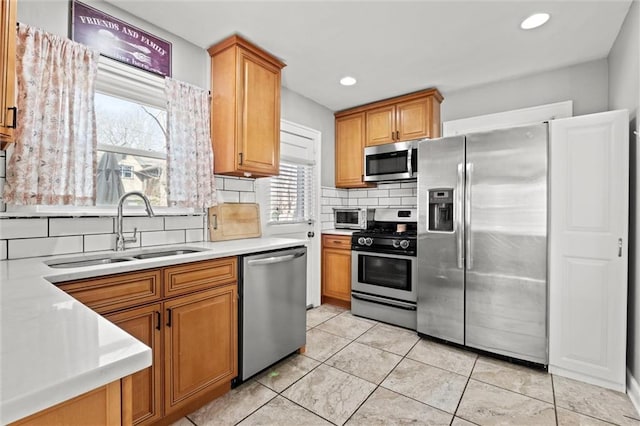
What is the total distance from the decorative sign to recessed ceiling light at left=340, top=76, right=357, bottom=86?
162cm

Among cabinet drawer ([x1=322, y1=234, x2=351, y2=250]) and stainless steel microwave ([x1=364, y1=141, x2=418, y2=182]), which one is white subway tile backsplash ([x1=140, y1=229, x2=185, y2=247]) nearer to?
cabinet drawer ([x1=322, y1=234, x2=351, y2=250])

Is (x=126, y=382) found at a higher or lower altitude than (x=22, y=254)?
lower

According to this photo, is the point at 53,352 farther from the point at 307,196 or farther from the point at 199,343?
the point at 307,196

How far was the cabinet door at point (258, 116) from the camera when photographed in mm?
2480

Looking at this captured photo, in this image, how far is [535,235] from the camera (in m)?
2.32

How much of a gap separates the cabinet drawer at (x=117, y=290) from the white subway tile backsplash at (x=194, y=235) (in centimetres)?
82

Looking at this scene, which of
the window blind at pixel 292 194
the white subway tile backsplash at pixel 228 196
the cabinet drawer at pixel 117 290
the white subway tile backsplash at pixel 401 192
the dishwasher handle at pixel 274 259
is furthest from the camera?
the white subway tile backsplash at pixel 401 192

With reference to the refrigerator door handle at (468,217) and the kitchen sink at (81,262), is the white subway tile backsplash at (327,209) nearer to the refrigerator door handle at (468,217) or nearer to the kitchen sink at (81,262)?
the refrigerator door handle at (468,217)

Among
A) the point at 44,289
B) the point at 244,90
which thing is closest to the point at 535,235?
the point at 244,90

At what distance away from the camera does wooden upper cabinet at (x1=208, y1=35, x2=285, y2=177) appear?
245 centimetres

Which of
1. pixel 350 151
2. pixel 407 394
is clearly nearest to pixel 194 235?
pixel 407 394

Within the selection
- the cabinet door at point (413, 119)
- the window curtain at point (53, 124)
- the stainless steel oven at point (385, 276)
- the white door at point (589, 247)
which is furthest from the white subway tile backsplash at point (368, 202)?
the window curtain at point (53, 124)

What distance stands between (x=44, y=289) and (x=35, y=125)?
3.64 feet

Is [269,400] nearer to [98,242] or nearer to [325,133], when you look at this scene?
[98,242]
